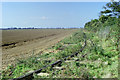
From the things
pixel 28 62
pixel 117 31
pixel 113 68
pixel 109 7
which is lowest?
pixel 28 62

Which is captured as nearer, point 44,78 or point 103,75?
point 103,75

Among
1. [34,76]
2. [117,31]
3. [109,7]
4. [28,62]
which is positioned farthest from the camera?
[109,7]

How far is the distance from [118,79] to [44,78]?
7.75 ft

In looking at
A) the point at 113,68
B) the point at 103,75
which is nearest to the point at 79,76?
the point at 103,75

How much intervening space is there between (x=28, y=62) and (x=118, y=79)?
179 inches

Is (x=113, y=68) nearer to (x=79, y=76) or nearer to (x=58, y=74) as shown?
(x=79, y=76)

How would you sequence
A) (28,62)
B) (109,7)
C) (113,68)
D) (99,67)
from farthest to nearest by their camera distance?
(109,7) → (28,62) → (99,67) → (113,68)

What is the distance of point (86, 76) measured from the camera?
4.68m

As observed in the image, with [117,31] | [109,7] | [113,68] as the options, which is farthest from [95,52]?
[109,7]

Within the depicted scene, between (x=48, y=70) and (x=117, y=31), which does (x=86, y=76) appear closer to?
(x=48, y=70)

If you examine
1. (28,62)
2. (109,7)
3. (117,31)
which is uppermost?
(109,7)

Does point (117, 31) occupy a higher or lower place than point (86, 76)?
higher

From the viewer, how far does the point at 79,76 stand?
486 centimetres

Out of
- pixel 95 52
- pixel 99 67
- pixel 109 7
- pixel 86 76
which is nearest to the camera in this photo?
pixel 86 76
